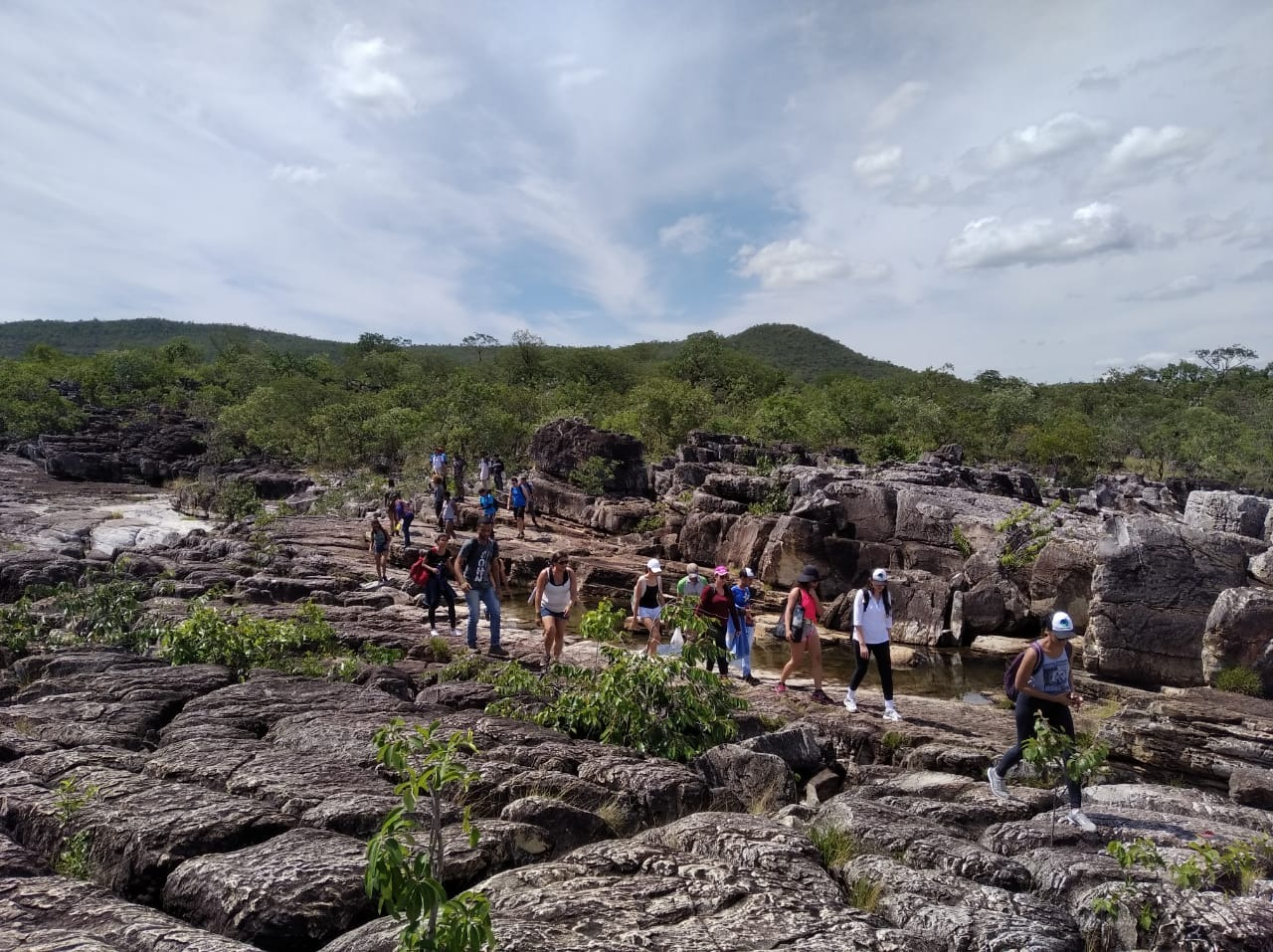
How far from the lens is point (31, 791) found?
555cm

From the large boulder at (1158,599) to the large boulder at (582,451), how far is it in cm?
2283

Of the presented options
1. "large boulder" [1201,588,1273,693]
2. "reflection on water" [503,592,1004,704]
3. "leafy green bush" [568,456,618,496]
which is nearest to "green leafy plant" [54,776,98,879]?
"reflection on water" [503,592,1004,704]

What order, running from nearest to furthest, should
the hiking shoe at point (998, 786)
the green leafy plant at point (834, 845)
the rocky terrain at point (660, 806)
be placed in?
the rocky terrain at point (660, 806) < the green leafy plant at point (834, 845) < the hiking shoe at point (998, 786)

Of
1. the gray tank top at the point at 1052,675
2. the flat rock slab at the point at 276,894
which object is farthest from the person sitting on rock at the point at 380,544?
the gray tank top at the point at 1052,675

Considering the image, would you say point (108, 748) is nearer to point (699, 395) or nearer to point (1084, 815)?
point (1084, 815)

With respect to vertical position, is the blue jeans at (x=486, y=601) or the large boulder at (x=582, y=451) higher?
the large boulder at (x=582, y=451)

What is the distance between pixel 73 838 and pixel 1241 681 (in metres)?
15.7

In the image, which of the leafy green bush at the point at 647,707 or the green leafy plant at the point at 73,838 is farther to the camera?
the leafy green bush at the point at 647,707

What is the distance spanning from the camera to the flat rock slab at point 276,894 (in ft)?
13.5

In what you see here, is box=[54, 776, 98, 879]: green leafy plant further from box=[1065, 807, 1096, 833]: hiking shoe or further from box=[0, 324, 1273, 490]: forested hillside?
box=[0, 324, 1273, 490]: forested hillside

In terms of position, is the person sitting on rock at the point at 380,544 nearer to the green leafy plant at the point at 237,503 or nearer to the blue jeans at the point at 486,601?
the blue jeans at the point at 486,601

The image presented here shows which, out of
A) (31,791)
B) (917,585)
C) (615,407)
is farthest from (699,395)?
(31,791)

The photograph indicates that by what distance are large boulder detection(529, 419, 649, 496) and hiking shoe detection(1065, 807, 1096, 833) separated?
29039 mm

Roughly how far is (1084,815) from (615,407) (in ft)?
209
